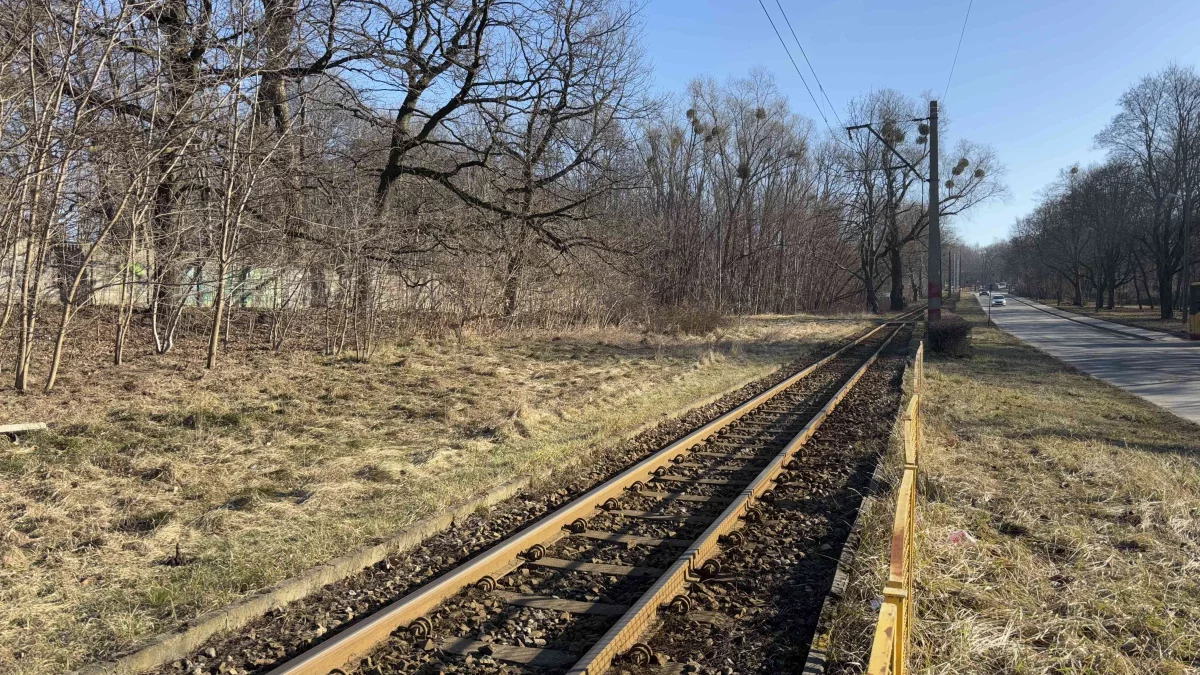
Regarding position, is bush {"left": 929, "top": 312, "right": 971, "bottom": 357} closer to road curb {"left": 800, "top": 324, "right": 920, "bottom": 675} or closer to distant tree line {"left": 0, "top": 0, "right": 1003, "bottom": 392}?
distant tree line {"left": 0, "top": 0, "right": 1003, "bottom": 392}

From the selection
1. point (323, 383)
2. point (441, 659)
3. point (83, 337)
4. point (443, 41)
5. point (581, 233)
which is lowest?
point (441, 659)

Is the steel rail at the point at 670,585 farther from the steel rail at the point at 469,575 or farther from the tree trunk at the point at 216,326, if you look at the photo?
the tree trunk at the point at 216,326

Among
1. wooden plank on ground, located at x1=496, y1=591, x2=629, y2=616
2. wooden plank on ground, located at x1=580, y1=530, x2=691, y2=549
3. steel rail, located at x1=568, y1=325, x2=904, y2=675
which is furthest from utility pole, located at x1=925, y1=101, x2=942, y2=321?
wooden plank on ground, located at x1=496, y1=591, x2=629, y2=616

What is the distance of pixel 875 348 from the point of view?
961 inches

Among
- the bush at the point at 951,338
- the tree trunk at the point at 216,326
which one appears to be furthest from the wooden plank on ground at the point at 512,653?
the bush at the point at 951,338

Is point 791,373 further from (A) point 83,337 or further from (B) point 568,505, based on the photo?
(A) point 83,337

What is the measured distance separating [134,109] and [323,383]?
14.5 ft

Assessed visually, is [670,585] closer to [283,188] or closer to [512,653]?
[512,653]

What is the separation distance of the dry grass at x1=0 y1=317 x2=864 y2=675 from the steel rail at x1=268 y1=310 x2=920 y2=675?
1005 mm

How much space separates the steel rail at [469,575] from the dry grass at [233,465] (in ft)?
3.30

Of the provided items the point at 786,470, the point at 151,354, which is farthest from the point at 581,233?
the point at 786,470

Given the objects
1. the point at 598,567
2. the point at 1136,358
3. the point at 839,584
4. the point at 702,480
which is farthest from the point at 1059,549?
the point at 1136,358

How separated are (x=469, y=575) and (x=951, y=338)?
65.5 ft

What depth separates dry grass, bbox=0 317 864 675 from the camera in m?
4.37
